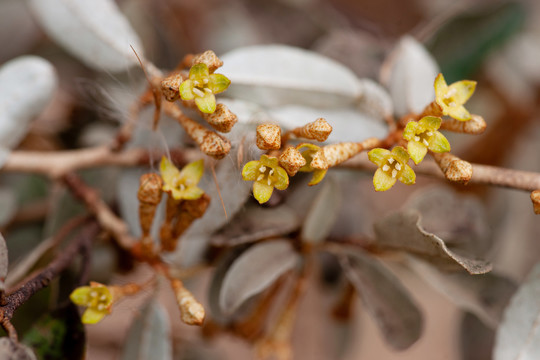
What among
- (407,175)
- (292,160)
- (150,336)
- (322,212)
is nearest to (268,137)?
(292,160)

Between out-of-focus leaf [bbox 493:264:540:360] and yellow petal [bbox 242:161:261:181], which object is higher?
yellow petal [bbox 242:161:261:181]

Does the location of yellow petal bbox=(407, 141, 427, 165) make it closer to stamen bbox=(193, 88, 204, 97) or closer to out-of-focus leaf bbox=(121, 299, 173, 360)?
stamen bbox=(193, 88, 204, 97)

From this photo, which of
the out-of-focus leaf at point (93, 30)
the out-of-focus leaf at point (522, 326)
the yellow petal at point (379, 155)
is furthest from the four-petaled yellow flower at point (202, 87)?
the out-of-focus leaf at point (522, 326)

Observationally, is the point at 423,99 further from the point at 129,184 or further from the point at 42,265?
the point at 42,265

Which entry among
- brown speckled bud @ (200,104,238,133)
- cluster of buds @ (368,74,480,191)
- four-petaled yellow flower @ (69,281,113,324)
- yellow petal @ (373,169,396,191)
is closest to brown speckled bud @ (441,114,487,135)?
cluster of buds @ (368,74,480,191)

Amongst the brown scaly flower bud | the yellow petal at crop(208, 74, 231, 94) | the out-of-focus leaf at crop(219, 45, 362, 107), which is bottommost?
the brown scaly flower bud

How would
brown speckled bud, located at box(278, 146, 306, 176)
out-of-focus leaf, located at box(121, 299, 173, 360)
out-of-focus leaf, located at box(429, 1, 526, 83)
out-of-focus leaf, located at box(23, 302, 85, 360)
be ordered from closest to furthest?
1. brown speckled bud, located at box(278, 146, 306, 176)
2. out-of-focus leaf, located at box(23, 302, 85, 360)
3. out-of-focus leaf, located at box(121, 299, 173, 360)
4. out-of-focus leaf, located at box(429, 1, 526, 83)
